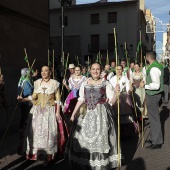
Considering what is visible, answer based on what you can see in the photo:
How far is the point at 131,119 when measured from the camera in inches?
275

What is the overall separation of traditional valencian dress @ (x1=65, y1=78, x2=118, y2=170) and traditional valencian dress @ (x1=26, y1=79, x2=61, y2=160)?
35cm

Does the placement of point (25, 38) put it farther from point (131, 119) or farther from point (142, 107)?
point (131, 119)

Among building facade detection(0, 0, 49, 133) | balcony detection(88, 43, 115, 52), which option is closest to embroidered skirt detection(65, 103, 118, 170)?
building facade detection(0, 0, 49, 133)

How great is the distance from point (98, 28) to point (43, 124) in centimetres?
3483

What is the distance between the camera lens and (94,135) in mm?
4594

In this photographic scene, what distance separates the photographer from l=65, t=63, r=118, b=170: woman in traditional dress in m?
4.53

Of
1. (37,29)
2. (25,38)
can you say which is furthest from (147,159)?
(37,29)

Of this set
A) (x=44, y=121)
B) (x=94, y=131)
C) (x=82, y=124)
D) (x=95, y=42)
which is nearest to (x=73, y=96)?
(x=44, y=121)

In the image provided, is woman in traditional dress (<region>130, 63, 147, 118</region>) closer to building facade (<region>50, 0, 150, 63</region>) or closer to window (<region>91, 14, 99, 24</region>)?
building facade (<region>50, 0, 150, 63</region>)

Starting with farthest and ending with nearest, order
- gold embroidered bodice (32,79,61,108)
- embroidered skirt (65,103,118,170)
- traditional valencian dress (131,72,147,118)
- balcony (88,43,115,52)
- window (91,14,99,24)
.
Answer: window (91,14,99,24), balcony (88,43,115,52), traditional valencian dress (131,72,147,118), gold embroidered bodice (32,79,61,108), embroidered skirt (65,103,118,170)

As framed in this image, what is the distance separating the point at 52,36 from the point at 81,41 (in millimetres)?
4080

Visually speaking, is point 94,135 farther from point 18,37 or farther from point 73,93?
point 18,37

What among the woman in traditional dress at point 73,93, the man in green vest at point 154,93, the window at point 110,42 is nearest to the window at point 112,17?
the window at point 110,42

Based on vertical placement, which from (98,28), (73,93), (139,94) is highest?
(98,28)
